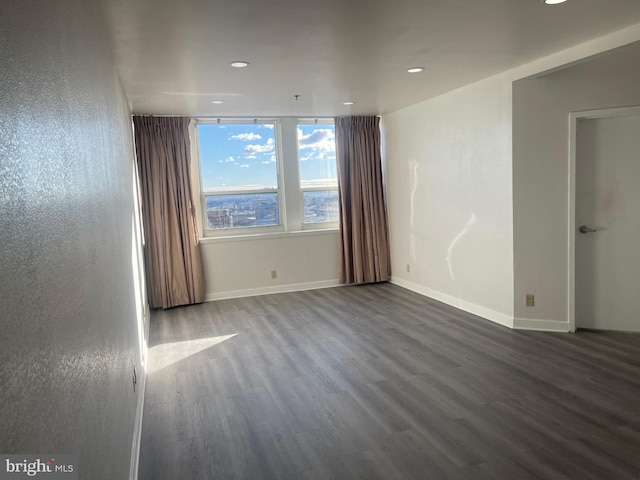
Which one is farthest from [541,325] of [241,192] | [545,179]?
[241,192]

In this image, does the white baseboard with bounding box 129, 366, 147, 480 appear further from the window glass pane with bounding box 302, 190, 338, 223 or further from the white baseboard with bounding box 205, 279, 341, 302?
the window glass pane with bounding box 302, 190, 338, 223

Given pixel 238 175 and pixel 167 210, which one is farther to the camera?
pixel 238 175

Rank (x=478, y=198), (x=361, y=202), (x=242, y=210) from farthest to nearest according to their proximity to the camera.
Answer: (x=361, y=202) → (x=242, y=210) → (x=478, y=198)

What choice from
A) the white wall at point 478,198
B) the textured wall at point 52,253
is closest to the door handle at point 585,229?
the white wall at point 478,198

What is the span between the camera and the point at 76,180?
1.25 meters

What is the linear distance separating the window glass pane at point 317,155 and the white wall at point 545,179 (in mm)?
2966

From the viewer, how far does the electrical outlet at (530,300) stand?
4.35 meters

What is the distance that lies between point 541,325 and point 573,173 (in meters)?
1.39

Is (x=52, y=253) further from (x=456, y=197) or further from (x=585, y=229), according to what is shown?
(x=456, y=197)

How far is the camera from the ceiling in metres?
2.59

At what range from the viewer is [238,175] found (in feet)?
20.9

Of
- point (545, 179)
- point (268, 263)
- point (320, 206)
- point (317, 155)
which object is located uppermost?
point (317, 155)

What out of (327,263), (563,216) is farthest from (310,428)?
(327,263)

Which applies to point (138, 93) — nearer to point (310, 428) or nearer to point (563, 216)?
point (310, 428)
